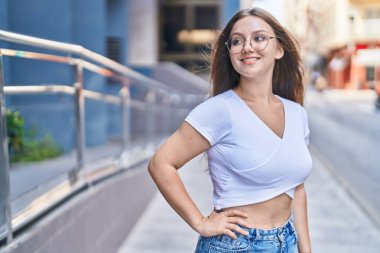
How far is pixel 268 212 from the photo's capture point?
1741 mm

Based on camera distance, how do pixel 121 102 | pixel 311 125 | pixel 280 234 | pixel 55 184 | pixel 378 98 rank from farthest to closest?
1. pixel 378 98
2. pixel 311 125
3. pixel 121 102
4. pixel 55 184
5. pixel 280 234

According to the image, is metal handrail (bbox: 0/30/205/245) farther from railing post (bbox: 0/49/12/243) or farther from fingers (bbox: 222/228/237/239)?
fingers (bbox: 222/228/237/239)

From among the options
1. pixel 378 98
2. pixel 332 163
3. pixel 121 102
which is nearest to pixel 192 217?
pixel 121 102

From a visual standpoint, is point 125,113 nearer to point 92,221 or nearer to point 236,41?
point 92,221

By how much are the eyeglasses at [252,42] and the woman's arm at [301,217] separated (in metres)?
0.59

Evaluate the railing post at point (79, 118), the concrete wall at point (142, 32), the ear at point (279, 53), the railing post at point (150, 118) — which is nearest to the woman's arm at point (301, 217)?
the ear at point (279, 53)

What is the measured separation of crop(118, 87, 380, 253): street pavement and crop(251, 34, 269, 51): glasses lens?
9.40 feet

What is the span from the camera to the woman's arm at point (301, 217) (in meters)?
2.00

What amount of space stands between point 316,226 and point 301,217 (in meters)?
3.06

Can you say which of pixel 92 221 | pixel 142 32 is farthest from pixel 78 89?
pixel 142 32

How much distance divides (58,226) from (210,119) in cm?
152

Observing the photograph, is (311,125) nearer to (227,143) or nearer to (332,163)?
(332,163)

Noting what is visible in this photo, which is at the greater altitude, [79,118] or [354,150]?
[79,118]

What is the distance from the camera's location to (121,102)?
202 inches
